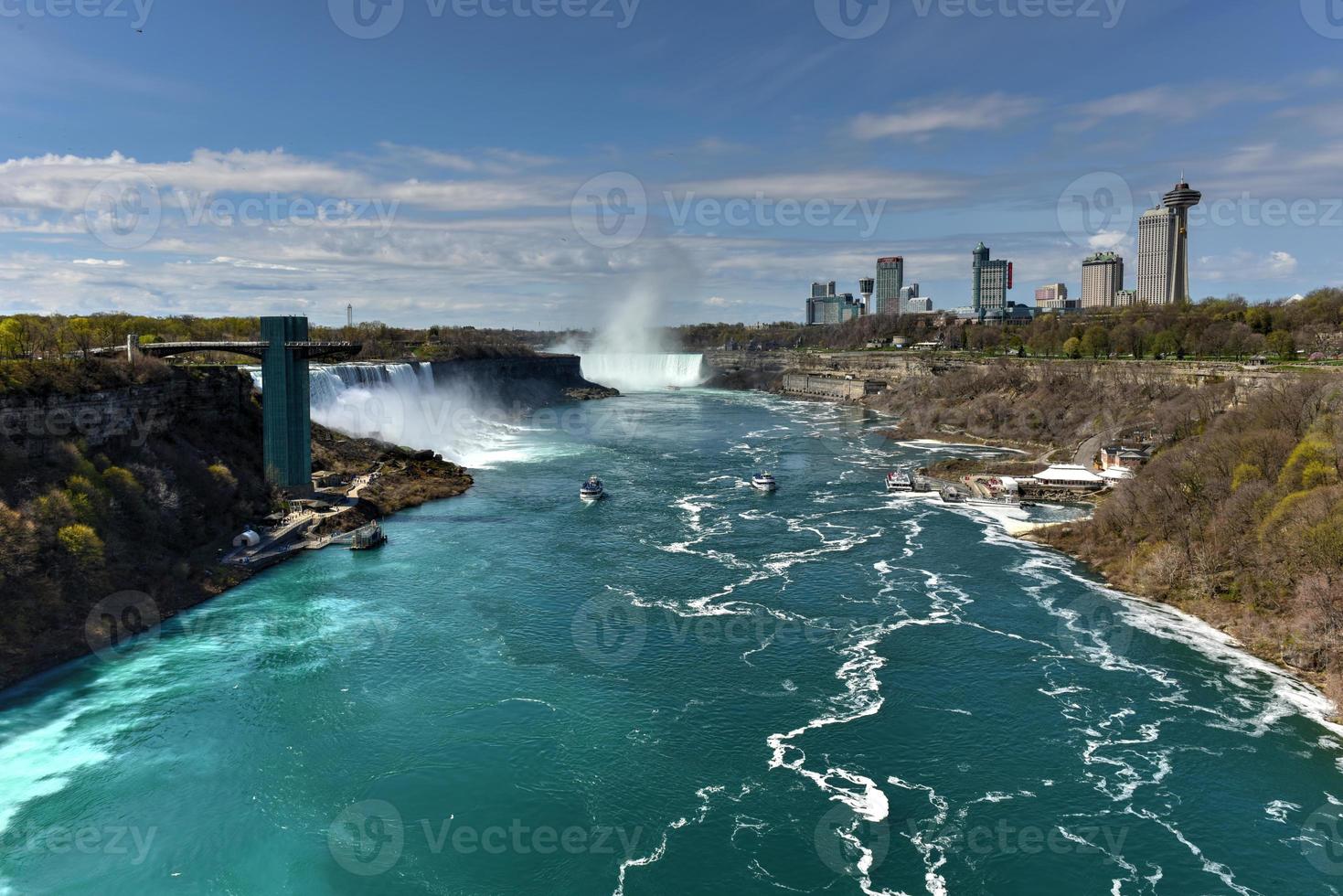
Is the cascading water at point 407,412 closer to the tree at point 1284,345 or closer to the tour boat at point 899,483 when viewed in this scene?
the tour boat at point 899,483

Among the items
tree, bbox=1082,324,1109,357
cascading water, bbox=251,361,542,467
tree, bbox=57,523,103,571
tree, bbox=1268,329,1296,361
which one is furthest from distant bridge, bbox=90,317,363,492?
tree, bbox=1082,324,1109,357

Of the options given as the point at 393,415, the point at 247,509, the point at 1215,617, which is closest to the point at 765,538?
the point at 1215,617

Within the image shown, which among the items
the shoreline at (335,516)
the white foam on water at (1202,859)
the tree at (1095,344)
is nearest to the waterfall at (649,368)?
the tree at (1095,344)

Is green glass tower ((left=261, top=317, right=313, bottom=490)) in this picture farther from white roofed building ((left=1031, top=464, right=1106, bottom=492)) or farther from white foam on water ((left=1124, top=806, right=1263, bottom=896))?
white roofed building ((left=1031, top=464, right=1106, bottom=492))

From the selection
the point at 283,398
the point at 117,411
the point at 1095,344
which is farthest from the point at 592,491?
the point at 1095,344

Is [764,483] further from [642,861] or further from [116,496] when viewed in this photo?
[642,861]

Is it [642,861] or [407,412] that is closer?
[642,861]

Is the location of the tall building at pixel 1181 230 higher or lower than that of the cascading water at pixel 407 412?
higher
